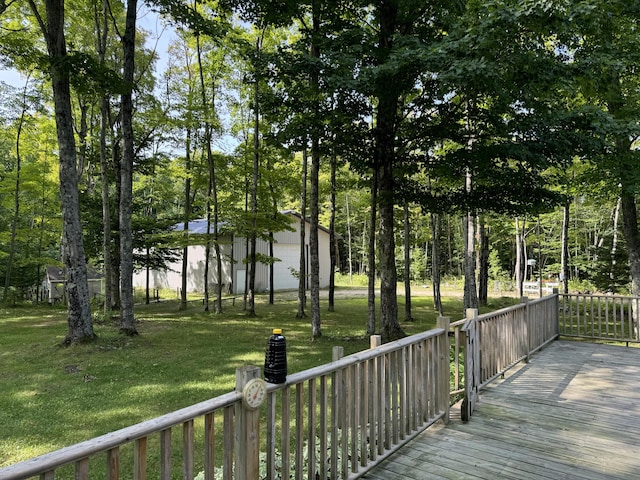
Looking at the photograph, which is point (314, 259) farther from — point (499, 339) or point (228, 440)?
point (228, 440)

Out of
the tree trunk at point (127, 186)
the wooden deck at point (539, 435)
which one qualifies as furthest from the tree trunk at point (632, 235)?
the tree trunk at point (127, 186)

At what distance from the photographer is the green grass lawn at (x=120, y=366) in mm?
4180

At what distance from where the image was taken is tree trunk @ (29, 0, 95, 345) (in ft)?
24.2

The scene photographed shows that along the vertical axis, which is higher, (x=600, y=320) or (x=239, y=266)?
(x=239, y=266)

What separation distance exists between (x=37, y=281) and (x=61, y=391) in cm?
1291

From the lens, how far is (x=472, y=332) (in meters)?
3.79

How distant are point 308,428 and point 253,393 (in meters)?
0.65

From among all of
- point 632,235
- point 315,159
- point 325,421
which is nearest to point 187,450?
point 325,421

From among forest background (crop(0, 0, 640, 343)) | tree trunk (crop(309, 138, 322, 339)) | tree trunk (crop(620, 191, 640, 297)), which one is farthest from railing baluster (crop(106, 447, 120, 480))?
tree trunk (crop(620, 191, 640, 297))

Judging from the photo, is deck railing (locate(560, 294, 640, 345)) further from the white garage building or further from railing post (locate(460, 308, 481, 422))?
the white garage building

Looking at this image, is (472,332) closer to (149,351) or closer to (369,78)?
(369,78)

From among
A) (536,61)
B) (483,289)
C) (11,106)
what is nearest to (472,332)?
(536,61)

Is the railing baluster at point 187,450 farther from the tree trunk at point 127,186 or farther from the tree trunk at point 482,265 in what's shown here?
the tree trunk at point 482,265

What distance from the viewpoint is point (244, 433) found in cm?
183
